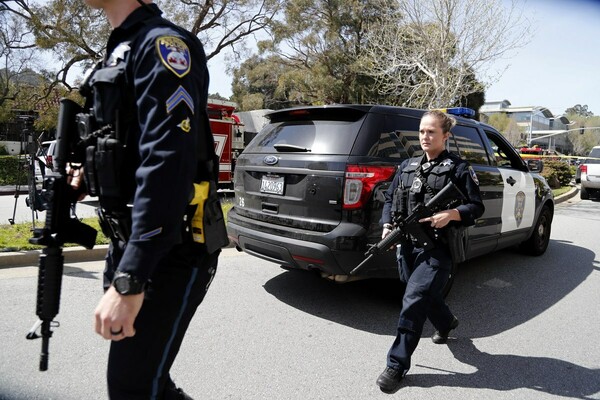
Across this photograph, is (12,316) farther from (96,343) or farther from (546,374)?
(546,374)

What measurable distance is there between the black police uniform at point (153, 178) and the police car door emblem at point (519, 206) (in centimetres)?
477

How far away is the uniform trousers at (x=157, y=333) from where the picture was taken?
1.47 metres

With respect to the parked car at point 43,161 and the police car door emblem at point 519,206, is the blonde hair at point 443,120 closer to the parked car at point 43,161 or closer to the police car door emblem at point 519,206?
the parked car at point 43,161

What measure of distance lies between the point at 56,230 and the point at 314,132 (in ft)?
8.66

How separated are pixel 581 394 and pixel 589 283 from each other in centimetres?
296

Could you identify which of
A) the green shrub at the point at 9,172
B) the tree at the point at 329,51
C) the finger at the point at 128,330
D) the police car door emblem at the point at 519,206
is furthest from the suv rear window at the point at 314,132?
the tree at the point at 329,51

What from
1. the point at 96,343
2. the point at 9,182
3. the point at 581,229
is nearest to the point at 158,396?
the point at 96,343

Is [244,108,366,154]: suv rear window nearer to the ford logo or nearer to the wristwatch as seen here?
the ford logo

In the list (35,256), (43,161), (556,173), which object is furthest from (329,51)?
(35,256)

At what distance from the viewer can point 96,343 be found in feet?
10.3

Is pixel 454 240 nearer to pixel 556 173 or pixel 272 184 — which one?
pixel 272 184

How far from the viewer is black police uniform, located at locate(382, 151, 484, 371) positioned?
9.16ft

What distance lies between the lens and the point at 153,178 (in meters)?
1.28

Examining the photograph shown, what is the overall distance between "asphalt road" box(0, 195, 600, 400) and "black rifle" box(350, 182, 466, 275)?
2.88 feet
